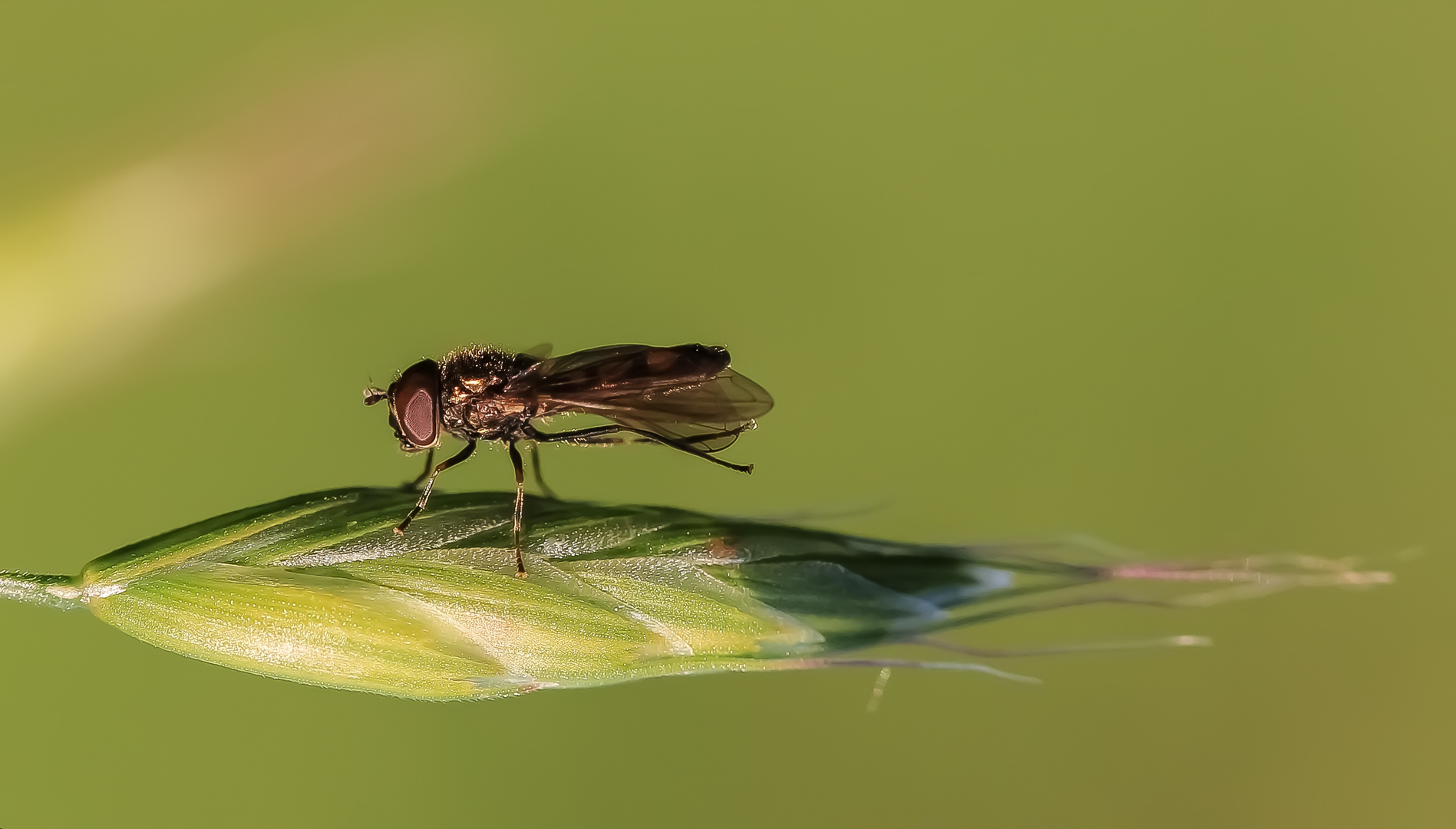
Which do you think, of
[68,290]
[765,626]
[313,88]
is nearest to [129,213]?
[68,290]

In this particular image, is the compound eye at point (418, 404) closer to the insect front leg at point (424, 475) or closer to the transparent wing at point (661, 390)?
the insect front leg at point (424, 475)

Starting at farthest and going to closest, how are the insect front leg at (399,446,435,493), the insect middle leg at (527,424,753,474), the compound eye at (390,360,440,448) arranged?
the insect middle leg at (527,424,753,474), the compound eye at (390,360,440,448), the insect front leg at (399,446,435,493)

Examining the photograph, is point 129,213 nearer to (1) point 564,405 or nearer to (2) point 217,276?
(2) point 217,276

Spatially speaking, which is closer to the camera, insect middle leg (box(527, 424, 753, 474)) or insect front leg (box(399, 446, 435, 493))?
insect front leg (box(399, 446, 435, 493))

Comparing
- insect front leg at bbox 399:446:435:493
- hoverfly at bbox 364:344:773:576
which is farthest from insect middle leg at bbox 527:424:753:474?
insect front leg at bbox 399:446:435:493

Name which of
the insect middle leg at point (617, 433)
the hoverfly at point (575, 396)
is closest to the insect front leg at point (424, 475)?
the hoverfly at point (575, 396)

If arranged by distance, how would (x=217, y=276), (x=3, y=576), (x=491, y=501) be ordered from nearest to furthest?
(x=3, y=576) < (x=491, y=501) < (x=217, y=276)

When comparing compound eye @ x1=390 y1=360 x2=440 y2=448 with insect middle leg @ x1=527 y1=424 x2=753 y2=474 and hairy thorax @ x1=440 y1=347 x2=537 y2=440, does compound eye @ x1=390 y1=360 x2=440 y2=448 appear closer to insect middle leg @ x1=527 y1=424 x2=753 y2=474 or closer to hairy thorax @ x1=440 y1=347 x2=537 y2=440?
hairy thorax @ x1=440 y1=347 x2=537 y2=440

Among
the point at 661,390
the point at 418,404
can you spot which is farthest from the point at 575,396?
the point at 418,404
